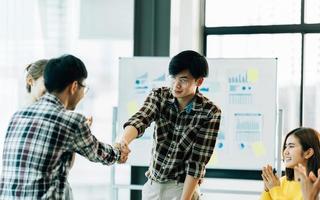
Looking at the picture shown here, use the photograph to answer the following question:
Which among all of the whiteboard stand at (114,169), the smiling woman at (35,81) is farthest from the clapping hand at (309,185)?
the whiteboard stand at (114,169)

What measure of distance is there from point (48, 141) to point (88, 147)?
0.55 feet

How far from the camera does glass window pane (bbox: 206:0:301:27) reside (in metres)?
4.68

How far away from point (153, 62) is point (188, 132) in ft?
5.36

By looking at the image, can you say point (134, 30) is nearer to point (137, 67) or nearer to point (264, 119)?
point (137, 67)

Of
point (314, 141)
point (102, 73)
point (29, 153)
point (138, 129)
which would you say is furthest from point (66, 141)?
point (102, 73)

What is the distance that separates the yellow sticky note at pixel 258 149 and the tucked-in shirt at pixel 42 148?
79.3 inches

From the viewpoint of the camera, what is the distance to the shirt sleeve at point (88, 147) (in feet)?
7.04

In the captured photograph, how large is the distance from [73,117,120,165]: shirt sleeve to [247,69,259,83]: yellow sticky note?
1.95 meters

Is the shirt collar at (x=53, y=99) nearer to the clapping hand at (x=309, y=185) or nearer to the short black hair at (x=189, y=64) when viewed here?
the short black hair at (x=189, y=64)

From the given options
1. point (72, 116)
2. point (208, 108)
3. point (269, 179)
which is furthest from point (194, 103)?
point (72, 116)

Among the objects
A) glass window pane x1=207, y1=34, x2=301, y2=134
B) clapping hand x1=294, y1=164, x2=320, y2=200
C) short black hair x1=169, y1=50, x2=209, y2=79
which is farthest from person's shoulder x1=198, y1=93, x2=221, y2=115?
glass window pane x1=207, y1=34, x2=301, y2=134

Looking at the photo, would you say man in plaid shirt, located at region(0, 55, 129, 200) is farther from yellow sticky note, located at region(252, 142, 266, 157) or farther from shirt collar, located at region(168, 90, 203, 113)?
yellow sticky note, located at region(252, 142, 266, 157)

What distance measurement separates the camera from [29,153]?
6.91 feet

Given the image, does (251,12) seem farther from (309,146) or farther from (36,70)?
(36,70)
